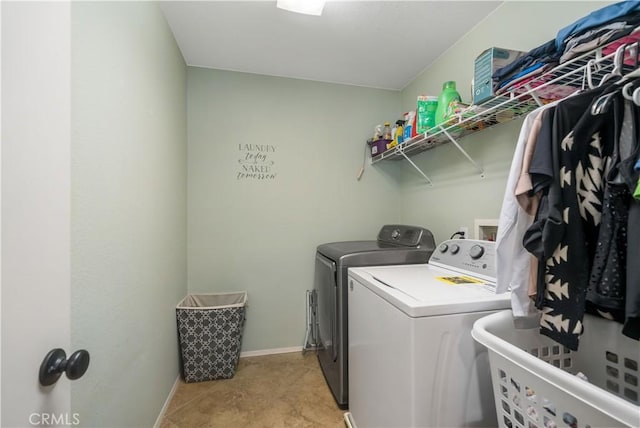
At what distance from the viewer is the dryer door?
5.46 ft

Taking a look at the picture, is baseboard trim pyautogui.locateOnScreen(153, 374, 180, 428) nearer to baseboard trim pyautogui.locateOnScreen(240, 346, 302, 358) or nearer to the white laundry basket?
baseboard trim pyautogui.locateOnScreen(240, 346, 302, 358)

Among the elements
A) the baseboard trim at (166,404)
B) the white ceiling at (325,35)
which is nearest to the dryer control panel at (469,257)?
the white ceiling at (325,35)

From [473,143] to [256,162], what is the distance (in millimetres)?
1670

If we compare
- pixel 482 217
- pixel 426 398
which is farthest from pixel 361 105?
pixel 426 398

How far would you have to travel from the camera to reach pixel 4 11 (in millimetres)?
436

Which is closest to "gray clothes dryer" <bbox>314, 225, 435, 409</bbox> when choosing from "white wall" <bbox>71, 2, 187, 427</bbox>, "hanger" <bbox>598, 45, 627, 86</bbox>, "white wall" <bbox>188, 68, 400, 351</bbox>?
"white wall" <bbox>188, 68, 400, 351</bbox>

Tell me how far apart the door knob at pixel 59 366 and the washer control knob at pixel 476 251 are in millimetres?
1525

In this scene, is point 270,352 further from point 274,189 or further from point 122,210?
point 122,210

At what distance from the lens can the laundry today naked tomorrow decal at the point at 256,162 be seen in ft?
7.35

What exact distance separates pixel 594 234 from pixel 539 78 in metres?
0.63

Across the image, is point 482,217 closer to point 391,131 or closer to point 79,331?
point 391,131

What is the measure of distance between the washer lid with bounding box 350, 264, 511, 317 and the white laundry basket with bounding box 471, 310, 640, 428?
0.35ft

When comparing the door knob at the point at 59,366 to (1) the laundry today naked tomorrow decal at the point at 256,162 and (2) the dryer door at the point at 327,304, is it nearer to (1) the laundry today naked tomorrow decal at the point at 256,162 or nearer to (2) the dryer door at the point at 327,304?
(2) the dryer door at the point at 327,304

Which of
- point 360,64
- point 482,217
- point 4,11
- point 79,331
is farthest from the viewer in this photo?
point 360,64
